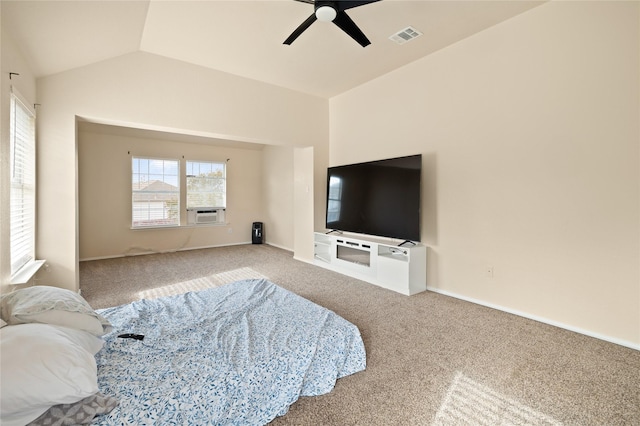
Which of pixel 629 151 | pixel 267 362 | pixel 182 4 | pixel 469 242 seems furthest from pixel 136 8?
pixel 629 151

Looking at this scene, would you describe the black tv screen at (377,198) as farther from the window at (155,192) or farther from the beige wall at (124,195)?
the window at (155,192)

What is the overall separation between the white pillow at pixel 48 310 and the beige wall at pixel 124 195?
514 cm

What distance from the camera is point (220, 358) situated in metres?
1.46

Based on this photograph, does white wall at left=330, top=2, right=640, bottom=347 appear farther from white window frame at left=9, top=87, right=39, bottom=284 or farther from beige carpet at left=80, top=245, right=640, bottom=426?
white window frame at left=9, top=87, right=39, bottom=284

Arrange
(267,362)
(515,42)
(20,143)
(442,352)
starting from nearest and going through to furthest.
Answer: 1. (267,362)
2. (442,352)
3. (20,143)
4. (515,42)

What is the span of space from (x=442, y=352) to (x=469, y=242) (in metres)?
1.58

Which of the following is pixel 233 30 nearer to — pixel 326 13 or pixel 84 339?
pixel 326 13

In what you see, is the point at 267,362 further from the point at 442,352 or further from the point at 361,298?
the point at 361,298

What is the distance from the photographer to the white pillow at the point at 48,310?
128 cm

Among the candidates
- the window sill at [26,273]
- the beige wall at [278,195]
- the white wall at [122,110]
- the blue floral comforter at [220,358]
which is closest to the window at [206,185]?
the beige wall at [278,195]

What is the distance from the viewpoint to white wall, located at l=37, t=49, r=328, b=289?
3.04 metres

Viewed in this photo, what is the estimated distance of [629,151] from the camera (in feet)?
7.65

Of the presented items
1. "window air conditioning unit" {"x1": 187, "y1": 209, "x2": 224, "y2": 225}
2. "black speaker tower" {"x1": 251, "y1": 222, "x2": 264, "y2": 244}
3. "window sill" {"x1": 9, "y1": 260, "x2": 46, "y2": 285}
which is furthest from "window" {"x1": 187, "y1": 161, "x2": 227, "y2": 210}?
"window sill" {"x1": 9, "y1": 260, "x2": 46, "y2": 285}

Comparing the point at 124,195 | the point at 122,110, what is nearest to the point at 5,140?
the point at 122,110
